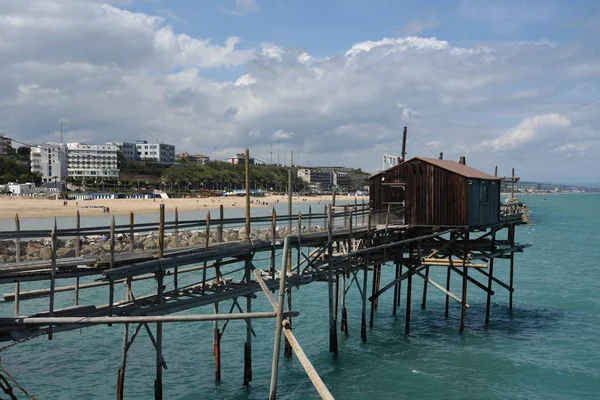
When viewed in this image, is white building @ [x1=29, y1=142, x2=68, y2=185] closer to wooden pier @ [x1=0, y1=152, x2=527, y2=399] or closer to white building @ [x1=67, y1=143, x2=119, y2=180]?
white building @ [x1=67, y1=143, x2=119, y2=180]

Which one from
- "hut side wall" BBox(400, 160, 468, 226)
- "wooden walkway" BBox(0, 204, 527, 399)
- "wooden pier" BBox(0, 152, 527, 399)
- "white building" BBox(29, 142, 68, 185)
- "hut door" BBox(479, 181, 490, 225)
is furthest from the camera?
"white building" BBox(29, 142, 68, 185)

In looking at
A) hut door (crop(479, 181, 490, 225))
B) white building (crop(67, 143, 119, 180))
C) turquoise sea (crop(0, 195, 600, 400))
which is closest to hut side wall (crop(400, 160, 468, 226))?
hut door (crop(479, 181, 490, 225))

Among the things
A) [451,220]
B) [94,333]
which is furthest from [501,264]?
[94,333]

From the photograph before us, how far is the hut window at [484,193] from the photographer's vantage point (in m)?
29.0

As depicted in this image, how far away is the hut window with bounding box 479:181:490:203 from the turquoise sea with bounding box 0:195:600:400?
253 inches

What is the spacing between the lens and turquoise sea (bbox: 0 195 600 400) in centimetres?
2064

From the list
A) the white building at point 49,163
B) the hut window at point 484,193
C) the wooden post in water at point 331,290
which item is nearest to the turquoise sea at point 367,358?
the wooden post in water at point 331,290

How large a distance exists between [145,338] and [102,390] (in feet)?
20.0

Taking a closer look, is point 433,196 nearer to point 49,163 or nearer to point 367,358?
point 367,358

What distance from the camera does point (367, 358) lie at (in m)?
24.0

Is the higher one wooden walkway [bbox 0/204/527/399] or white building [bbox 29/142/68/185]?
white building [bbox 29/142/68/185]

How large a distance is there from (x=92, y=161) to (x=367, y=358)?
588 ft

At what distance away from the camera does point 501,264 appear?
5431 centimetres

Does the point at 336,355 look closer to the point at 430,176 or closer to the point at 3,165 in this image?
Answer: the point at 430,176
